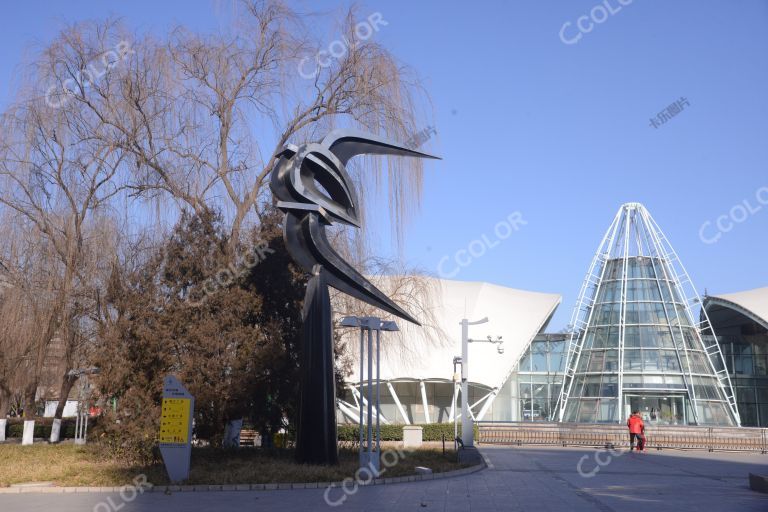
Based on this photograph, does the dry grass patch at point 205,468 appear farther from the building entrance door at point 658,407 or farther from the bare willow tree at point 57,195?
the building entrance door at point 658,407

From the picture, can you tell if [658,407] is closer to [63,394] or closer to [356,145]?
[356,145]

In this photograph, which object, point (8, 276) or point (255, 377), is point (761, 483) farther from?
point (8, 276)

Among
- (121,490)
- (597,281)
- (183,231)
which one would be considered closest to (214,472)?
(121,490)

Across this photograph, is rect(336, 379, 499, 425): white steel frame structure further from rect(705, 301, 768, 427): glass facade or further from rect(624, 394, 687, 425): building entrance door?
rect(705, 301, 768, 427): glass facade

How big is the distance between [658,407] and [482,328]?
9204 millimetres

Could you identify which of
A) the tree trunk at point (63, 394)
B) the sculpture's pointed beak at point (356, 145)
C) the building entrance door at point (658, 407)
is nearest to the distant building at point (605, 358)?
the building entrance door at point (658, 407)

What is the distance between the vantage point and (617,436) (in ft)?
96.4

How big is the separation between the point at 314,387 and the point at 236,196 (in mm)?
6709

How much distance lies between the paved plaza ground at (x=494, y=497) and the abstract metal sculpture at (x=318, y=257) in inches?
83.6

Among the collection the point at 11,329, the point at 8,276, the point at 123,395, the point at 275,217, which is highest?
the point at 275,217

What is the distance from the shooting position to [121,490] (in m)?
11.9

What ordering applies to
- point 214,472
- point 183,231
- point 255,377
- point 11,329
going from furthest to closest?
point 11,329 → point 183,231 → point 255,377 → point 214,472

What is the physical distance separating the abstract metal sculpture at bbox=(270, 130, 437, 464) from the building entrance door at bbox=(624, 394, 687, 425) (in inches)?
922

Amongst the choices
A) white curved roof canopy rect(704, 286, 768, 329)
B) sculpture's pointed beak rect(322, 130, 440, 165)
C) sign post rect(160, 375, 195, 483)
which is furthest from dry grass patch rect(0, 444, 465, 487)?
white curved roof canopy rect(704, 286, 768, 329)
